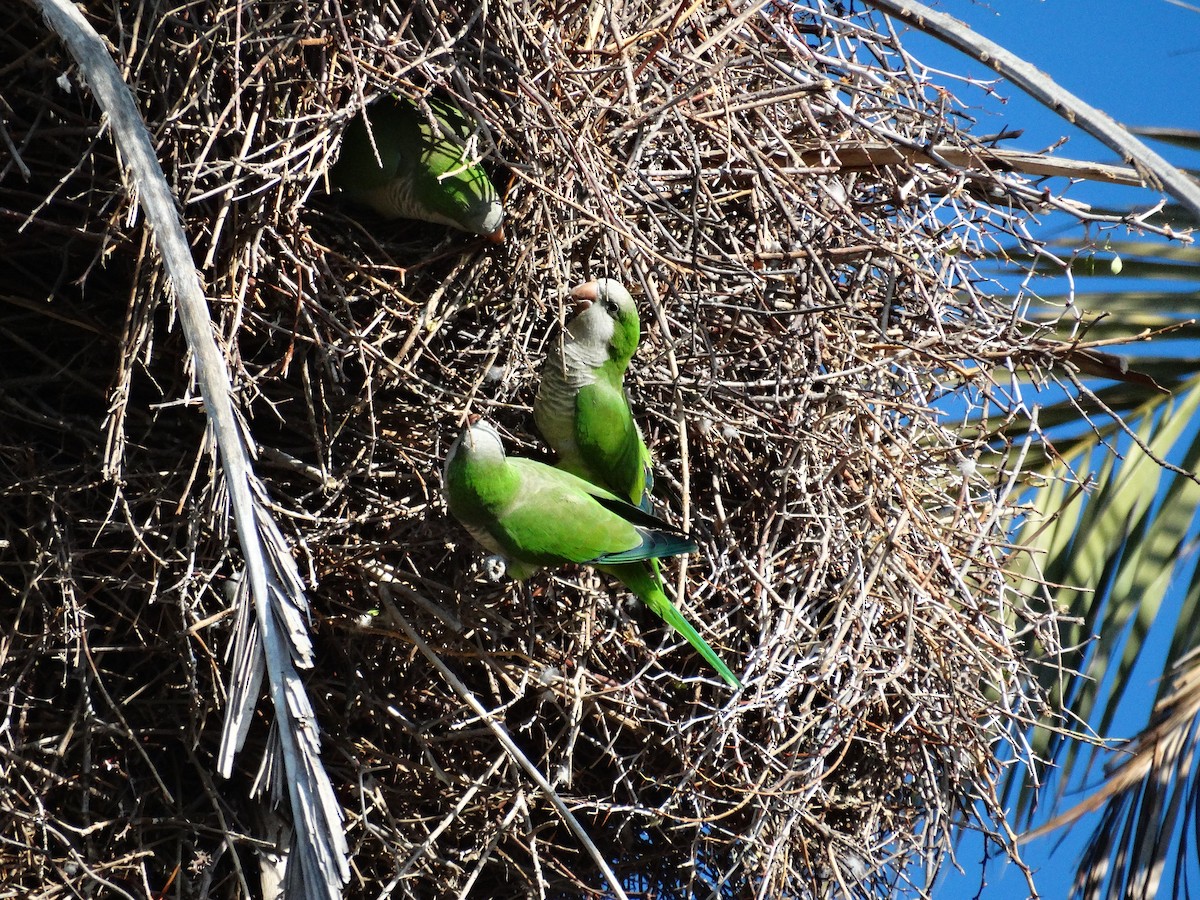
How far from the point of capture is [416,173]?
215 centimetres

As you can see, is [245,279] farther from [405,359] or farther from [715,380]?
[715,380]

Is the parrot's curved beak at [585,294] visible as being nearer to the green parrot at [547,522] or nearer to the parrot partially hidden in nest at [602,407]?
the parrot partially hidden in nest at [602,407]

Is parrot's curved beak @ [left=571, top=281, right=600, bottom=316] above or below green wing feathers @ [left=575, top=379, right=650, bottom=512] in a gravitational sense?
above

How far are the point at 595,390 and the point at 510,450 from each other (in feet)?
1.01

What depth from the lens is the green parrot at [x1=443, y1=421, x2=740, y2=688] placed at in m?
1.98

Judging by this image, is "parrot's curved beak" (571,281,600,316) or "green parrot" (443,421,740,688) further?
"parrot's curved beak" (571,281,600,316)

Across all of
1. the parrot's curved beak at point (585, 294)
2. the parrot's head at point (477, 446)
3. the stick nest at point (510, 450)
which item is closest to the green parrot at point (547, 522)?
the parrot's head at point (477, 446)

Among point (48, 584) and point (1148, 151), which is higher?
point (1148, 151)

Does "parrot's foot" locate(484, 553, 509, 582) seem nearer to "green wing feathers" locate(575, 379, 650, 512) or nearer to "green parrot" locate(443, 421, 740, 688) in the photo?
"green parrot" locate(443, 421, 740, 688)

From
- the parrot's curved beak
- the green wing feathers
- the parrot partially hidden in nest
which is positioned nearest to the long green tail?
the parrot partially hidden in nest

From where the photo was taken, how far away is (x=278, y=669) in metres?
1.79

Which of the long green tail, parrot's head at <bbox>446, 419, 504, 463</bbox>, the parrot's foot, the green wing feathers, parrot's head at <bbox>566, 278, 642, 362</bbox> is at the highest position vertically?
parrot's head at <bbox>566, 278, 642, 362</bbox>

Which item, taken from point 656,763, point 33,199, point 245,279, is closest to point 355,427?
point 245,279

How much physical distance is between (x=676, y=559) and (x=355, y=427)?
62cm
